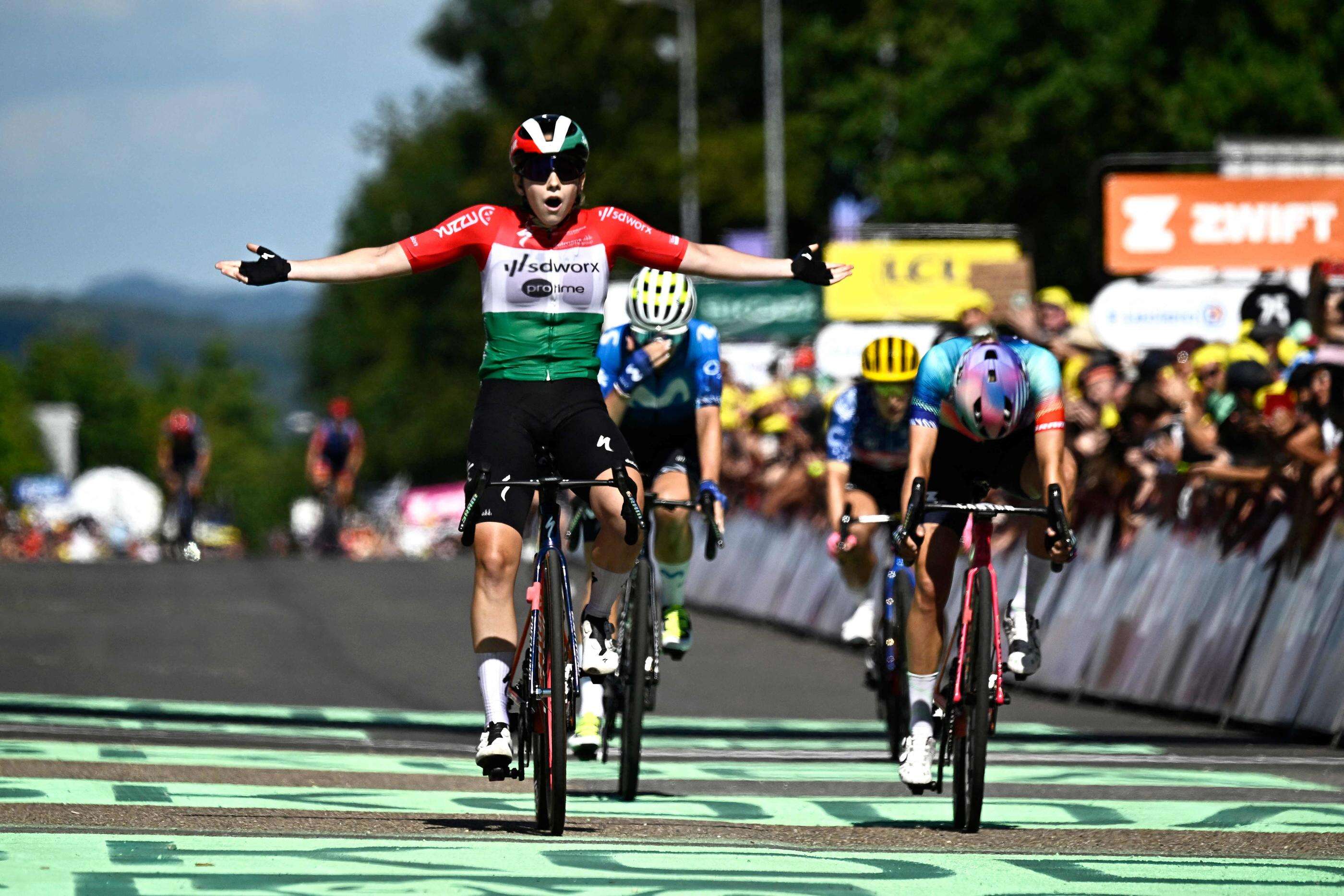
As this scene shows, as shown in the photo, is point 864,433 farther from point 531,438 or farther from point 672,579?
point 531,438

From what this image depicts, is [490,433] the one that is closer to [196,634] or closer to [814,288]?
[196,634]

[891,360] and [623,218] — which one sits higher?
[623,218]

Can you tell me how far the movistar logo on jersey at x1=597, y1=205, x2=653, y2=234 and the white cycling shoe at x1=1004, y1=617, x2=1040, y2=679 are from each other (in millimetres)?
2078

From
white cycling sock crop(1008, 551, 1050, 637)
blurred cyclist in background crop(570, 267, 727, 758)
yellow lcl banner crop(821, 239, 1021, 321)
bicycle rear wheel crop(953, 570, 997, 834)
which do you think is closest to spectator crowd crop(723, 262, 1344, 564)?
blurred cyclist in background crop(570, 267, 727, 758)

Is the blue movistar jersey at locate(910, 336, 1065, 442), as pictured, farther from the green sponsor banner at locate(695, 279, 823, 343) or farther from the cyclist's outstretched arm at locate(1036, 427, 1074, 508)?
the green sponsor banner at locate(695, 279, 823, 343)

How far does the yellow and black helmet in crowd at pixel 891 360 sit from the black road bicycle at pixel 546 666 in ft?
13.0

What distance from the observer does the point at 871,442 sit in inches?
508

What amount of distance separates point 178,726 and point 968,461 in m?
5.72

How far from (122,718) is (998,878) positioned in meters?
7.66

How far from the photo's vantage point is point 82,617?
71.8 feet

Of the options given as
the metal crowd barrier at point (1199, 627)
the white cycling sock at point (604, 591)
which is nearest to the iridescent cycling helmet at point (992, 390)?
the white cycling sock at point (604, 591)

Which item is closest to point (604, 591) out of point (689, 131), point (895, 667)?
point (895, 667)

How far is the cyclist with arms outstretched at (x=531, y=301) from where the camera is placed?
28.6ft

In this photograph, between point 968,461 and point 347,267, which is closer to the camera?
point 347,267
